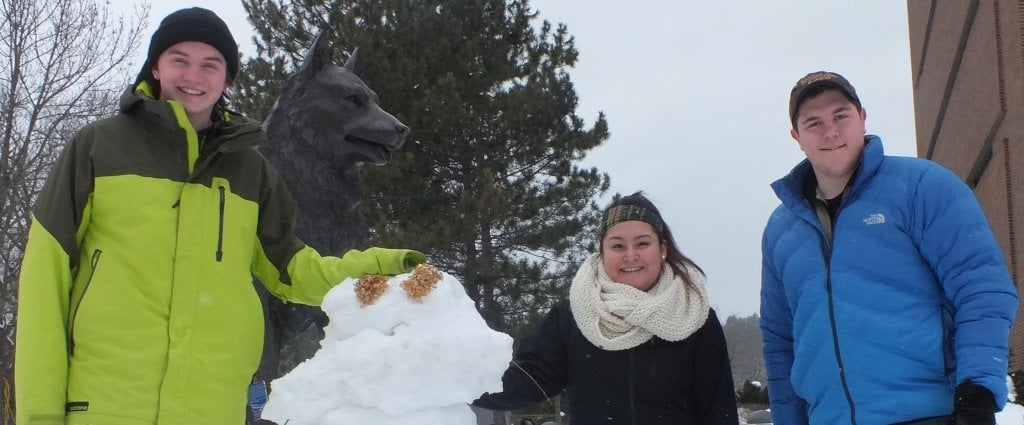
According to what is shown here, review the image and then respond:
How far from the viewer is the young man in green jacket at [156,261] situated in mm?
2061

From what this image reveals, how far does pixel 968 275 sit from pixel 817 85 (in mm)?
739

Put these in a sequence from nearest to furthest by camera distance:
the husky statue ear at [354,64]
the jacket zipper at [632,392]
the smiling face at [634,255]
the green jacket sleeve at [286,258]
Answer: the green jacket sleeve at [286,258], the jacket zipper at [632,392], the smiling face at [634,255], the husky statue ear at [354,64]

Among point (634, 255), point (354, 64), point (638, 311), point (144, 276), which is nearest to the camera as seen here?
point (144, 276)

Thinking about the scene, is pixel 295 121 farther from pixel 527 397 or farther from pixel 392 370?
pixel 392 370

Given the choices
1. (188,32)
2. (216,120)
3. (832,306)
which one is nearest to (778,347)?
(832,306)

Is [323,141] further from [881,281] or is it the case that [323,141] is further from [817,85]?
[881,281]

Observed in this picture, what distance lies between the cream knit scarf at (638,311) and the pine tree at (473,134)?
416 inches

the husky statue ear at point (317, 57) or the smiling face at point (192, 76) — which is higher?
the husky statue ear at point (317, 57)

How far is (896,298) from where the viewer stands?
253 centimetres

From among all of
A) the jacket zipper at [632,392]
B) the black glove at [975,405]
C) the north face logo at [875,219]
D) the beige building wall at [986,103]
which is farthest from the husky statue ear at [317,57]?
the beige building wall at [986,103]

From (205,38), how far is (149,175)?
46 cm

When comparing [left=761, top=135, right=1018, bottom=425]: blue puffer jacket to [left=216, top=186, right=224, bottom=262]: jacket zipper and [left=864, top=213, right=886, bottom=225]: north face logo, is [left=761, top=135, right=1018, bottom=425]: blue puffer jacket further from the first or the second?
[left=216, top=186, right=224, bottom=262]: jacket zipper

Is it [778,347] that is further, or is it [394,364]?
[778,347]

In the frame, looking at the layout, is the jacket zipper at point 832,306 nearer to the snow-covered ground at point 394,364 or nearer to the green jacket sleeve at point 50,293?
the snow-covered ground at point 394,364
